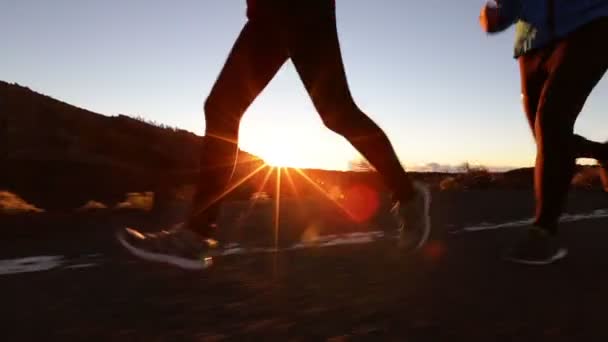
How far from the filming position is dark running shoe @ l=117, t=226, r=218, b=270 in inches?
116

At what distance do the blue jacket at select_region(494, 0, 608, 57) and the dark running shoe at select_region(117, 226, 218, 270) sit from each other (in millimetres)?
2021

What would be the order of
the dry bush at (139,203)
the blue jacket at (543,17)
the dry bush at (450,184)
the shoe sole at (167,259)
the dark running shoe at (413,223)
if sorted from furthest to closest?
the dry bush at (450,184), the dry bush at (139,203), the dark running shoe at (413,223), the blue jacket at (543,17), the shoe sole at (167,259)

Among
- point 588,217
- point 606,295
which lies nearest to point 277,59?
point 606,295

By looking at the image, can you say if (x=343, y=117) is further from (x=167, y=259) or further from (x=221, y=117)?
(x=167, y=259)

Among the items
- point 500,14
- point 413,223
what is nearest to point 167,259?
point 413,223

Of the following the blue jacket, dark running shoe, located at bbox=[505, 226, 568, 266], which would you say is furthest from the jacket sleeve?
dark running shoe, located at bbox=[505, 226, 568, 266]

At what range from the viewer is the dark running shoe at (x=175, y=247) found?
116 inches

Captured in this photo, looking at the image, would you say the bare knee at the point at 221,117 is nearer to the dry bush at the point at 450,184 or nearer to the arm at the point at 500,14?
the arm at the point at 500,14

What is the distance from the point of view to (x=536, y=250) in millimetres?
3188

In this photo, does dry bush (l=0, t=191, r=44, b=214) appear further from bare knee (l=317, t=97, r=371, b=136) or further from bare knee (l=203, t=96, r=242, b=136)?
bare knee (l=317, t=97, r=371, b=136)

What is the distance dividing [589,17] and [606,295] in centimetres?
142

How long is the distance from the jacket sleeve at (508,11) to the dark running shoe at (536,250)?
Answer: 115 cm

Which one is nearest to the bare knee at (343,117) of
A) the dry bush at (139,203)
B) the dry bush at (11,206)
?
the dry bush at (11,206)

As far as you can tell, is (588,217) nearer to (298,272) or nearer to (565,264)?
(565,264)
